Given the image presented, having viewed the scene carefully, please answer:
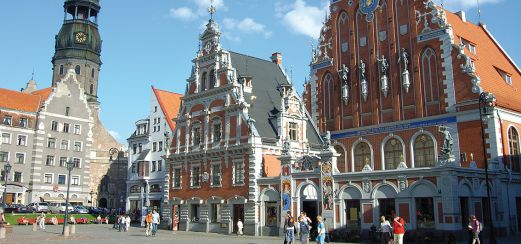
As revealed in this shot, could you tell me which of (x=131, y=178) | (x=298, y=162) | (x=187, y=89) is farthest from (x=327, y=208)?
(x=131, y=178)

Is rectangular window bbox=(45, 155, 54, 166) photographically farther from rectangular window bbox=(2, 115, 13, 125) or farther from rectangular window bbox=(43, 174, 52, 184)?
rectangular window bbox=(2, 115, 13, 125)

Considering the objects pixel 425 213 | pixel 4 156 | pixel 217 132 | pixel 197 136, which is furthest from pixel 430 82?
pixel 4 156

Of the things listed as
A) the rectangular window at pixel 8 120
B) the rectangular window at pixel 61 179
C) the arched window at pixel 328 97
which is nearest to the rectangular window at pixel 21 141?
the rectangular window at pixel 8 120

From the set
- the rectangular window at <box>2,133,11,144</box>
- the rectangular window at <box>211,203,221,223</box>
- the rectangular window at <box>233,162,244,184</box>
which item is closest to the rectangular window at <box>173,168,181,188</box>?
Answer: the rectangular window at <box>211,203,221,223</box>

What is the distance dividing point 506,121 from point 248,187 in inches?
733

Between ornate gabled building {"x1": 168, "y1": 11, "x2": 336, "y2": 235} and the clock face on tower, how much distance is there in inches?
2186

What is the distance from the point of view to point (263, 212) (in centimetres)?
3741

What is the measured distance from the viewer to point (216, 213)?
1623 inches

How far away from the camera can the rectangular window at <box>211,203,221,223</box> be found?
133 feet

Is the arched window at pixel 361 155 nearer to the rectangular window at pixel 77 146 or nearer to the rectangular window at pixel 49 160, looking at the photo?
the rectangular window at pixel 49 160

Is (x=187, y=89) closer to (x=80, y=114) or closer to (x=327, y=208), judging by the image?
(x=327, y=208)

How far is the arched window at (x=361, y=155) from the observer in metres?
38.7

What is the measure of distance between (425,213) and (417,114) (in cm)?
920

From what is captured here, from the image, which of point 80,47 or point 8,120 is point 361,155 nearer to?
point 8,120
